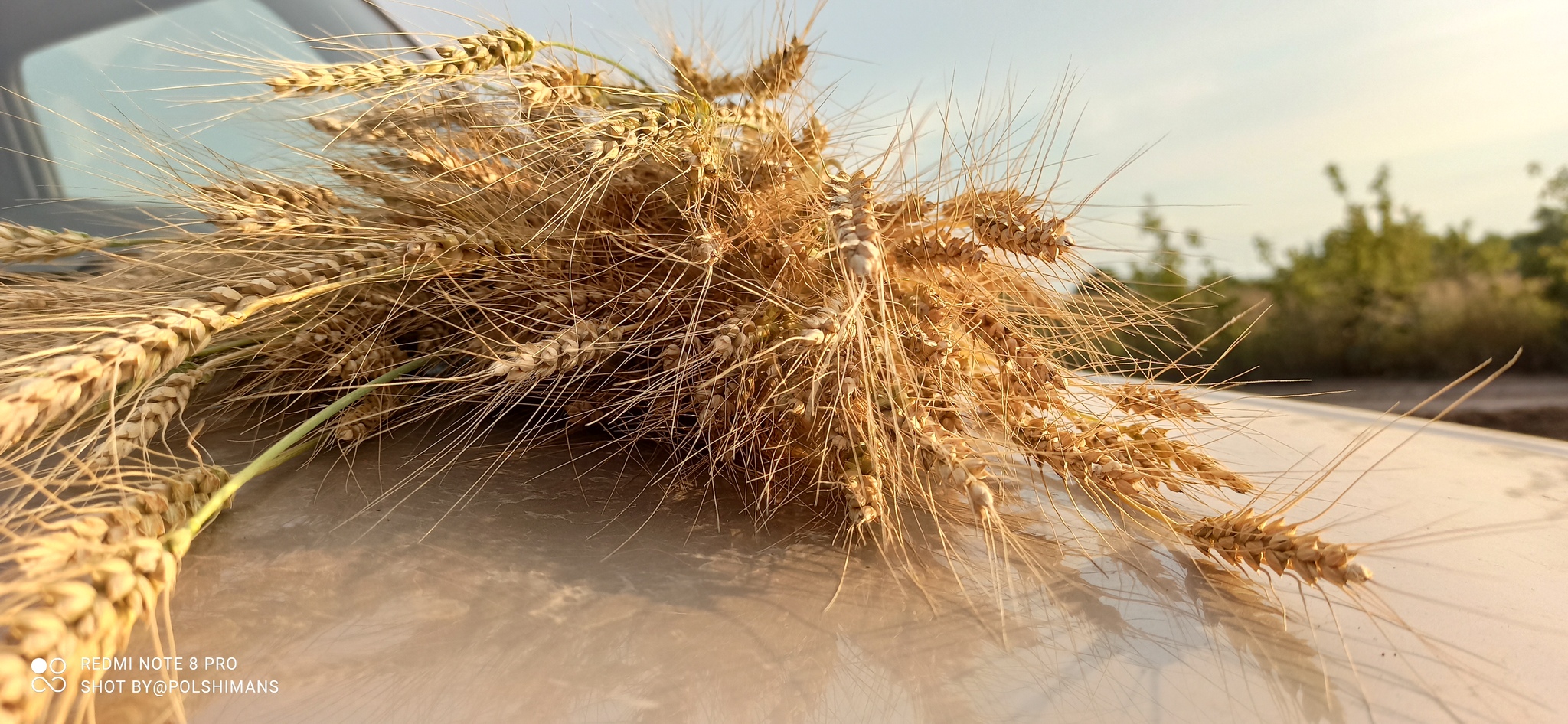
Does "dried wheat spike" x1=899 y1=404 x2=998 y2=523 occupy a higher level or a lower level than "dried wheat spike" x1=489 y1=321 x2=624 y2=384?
lower

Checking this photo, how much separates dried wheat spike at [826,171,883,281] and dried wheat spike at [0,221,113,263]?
0.55 m

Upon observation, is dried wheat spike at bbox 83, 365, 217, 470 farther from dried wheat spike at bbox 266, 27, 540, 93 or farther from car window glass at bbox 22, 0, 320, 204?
car window glass at bbox 22, 0, 320, 204

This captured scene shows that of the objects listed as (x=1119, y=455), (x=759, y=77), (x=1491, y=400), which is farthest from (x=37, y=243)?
(x=1491, y=400)

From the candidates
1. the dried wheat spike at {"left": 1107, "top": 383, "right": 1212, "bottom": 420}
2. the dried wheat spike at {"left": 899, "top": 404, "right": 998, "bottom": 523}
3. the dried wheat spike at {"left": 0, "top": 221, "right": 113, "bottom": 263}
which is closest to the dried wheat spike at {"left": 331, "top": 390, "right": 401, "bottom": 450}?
the dried wheat spike at {"left": 0, "top": 221, "right": 113, "bottom": 263}

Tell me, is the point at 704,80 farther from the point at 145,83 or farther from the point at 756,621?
the point at 145,83

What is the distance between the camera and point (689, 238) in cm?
44

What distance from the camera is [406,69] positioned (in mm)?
461

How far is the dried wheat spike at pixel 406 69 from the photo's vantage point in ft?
1.46

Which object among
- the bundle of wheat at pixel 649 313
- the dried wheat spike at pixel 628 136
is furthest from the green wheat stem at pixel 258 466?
the dried wheat spike at pixel 628 136

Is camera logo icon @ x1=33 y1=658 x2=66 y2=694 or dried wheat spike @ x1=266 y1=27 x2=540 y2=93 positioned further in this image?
dried wheat spike @ x1=266 y1=27 x2=540 y2=93

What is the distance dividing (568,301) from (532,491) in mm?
134

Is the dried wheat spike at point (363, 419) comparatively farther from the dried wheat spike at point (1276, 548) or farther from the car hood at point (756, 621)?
the dried wheat spike at point (1276, 548)

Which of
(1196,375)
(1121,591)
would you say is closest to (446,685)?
(1121,591)

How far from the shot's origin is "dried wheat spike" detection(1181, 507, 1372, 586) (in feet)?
1.00
